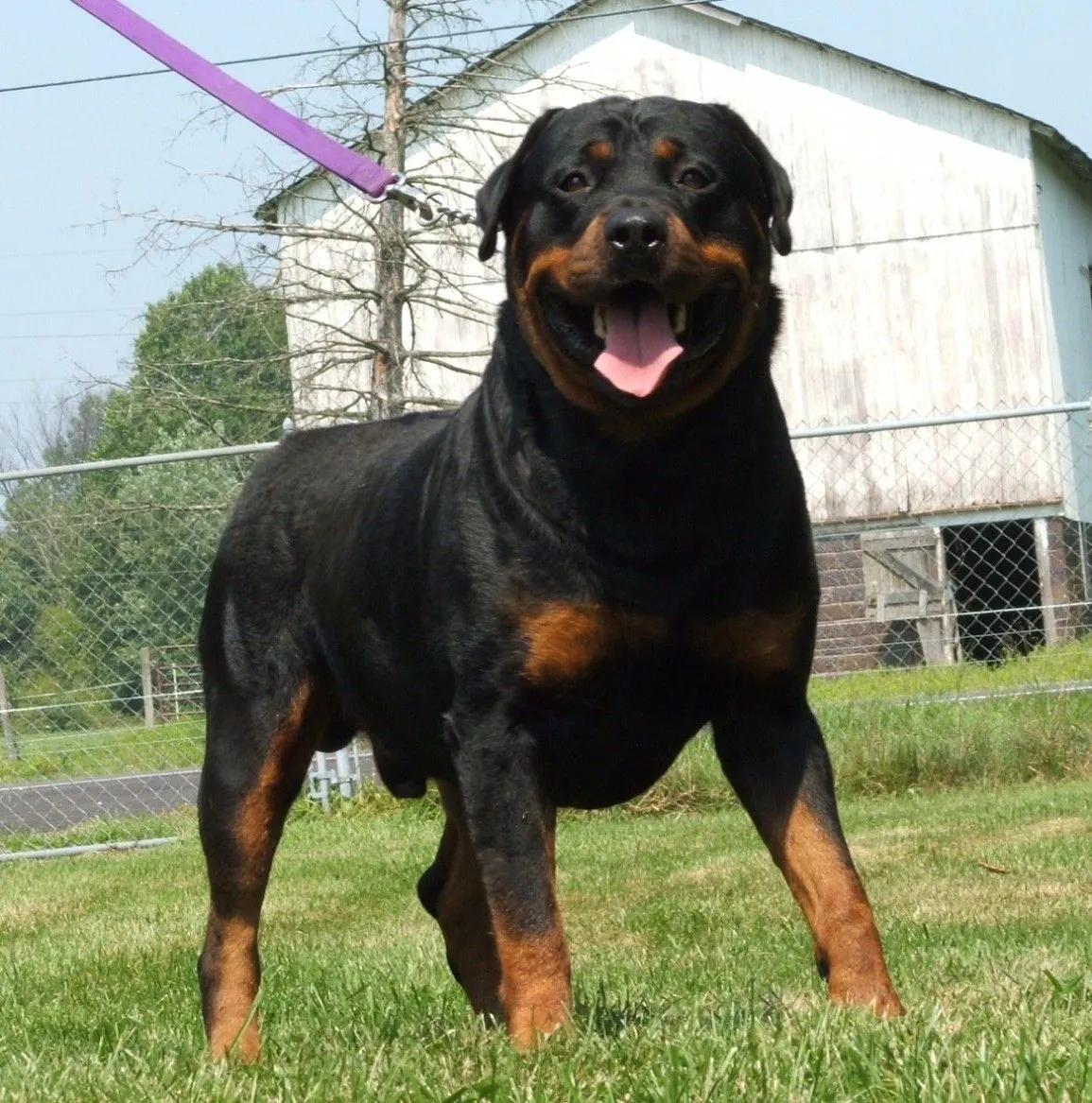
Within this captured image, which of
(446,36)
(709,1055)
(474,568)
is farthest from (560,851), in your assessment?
(446,36)

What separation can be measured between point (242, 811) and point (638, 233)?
1986mm

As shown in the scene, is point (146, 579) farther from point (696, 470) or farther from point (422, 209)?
point (696, 470)

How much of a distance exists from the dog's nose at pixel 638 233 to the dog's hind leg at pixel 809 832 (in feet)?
3.18

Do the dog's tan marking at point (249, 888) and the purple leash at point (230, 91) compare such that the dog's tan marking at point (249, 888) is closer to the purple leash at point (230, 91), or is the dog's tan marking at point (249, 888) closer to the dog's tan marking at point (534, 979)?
the dog's tan marking at point (534, 979)

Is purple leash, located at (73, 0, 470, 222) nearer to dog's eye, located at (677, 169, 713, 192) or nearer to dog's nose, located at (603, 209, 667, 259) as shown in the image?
dog's eye, located at (677, 169, 713, 192)

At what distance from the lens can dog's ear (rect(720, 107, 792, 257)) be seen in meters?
3.93

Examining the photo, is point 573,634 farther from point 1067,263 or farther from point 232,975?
point 1067,263

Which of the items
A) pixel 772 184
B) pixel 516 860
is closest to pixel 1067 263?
pixel 772 184

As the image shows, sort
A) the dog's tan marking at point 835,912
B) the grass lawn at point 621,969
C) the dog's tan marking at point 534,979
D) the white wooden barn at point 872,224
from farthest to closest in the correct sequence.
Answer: the white wooden barn at point 872,224 → the dog's tan marking at point 835,912 → the dog's tan marking at point 534,979 → the grass lawn at point 621,969

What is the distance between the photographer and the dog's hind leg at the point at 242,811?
4.53 m

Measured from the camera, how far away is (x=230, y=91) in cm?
505

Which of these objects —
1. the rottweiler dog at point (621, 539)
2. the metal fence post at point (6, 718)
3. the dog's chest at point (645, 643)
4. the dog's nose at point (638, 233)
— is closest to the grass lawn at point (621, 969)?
the rottweiler dog at point (621, 539)

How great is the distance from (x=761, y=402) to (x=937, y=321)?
2163 cm

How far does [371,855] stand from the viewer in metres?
9.32
